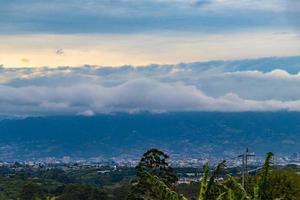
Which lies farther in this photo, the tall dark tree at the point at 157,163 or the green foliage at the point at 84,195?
the green foliage at the point at 84,195

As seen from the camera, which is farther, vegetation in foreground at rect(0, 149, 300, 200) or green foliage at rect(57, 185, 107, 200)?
green foliage at rect(57, 185, 107, 200)

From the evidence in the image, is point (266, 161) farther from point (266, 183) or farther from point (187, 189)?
point (187, 189)

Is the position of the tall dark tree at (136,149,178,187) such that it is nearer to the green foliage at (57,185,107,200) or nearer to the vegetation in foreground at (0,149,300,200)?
the vegetation in foreground at (0,149,300,200)

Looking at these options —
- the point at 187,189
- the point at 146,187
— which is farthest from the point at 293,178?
the point at 187,189

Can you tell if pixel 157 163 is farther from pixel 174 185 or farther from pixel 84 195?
pixel 84 195

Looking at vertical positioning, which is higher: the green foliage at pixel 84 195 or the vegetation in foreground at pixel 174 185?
the vegetation in foreground at pixel 174 185

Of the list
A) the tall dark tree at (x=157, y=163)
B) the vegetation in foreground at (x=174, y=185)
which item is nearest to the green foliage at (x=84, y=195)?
the vegetation in foreground at (x=174, y=185)

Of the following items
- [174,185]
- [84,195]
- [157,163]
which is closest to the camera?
[157,163]

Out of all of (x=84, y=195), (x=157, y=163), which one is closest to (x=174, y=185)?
(x=157, y=163)

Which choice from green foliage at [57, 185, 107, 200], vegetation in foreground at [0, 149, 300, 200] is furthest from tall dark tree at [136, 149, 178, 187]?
green foliage at [57, 185, 107, 200]

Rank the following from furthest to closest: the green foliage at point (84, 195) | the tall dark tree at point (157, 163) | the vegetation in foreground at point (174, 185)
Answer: the green foliage at point (84, 195) → the tall dark tree at point (157, 163) → the vegetation in foreground at point (174, 185)

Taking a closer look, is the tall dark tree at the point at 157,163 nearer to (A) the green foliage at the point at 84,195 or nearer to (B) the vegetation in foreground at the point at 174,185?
(B) the vegetation in foreground at the point at 174,185

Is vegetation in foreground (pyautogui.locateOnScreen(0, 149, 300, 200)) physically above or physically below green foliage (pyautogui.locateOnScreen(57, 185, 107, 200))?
above
